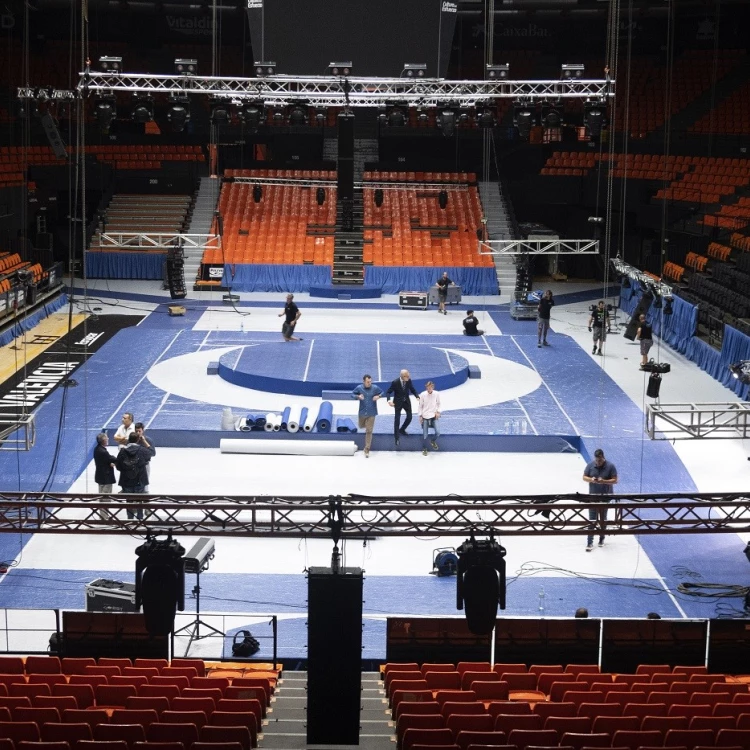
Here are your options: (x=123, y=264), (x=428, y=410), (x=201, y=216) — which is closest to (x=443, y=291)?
(x=201, y=216)

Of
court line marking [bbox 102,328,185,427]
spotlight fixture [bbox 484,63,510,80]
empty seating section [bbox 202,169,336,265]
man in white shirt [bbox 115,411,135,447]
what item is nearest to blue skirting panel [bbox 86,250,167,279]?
empty seating section [bbox 202,169,336,265]

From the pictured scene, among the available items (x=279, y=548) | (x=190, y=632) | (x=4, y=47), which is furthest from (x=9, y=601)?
(x=4, y=47)

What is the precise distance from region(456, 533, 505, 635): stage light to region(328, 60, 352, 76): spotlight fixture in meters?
12.3

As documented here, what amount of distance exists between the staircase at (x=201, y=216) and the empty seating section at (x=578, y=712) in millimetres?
26238

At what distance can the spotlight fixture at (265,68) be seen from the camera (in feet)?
71.7

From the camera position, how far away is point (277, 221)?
128ft

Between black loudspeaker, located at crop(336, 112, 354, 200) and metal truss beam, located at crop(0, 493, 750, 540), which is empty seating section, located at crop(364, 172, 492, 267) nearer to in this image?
black loudspeaker, located at crop(336, 112, 354, 200)

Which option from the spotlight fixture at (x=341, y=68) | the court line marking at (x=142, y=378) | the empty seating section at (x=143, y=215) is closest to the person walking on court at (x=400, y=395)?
the court line marking at (x=142, y=378)

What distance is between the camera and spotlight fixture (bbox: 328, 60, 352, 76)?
850 inches

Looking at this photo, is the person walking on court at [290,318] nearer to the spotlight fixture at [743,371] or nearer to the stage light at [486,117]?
the stage light at [486,117]

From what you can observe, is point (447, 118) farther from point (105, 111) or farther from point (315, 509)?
point (315, 509)

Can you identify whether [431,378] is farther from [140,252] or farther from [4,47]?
[4,47]

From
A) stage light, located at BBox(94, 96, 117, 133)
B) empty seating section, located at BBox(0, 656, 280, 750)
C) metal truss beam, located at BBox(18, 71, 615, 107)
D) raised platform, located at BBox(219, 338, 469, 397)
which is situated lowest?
empty seating section, located at BBox(0, 656, 280, 750)

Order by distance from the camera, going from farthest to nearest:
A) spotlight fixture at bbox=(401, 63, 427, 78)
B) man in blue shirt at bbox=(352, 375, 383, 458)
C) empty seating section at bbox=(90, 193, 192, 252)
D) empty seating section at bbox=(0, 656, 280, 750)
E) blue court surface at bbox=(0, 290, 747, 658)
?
empty seating section at bbox=(90, 193, 192, 252) < spotlight fixture at bbox=(401, 63, 427, 78) < man in blue shirt at bbox=(352, 375, 383, 458) < blue court surface at bbox=(0, 290, 747, 658) < empty seating section at bbox=(0, 656, 280, 750)
